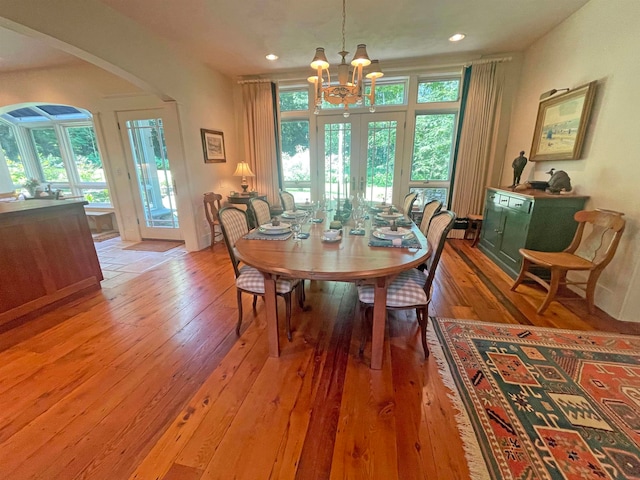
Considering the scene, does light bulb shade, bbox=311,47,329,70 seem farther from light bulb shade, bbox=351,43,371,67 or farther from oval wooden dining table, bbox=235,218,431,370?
oval wooden dining table, bbox=235,218,431,370

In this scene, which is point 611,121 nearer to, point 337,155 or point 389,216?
point 389,216

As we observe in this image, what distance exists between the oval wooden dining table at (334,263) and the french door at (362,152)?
110 inches

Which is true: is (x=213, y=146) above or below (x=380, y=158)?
above

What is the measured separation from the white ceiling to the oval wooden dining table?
8.14 feet

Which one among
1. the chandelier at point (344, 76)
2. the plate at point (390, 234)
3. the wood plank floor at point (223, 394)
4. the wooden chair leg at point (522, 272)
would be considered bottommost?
the wood plank floor at point (223, 394)

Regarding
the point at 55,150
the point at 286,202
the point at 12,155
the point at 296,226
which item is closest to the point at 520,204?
the point at 296,226

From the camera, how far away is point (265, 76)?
15.2 ft

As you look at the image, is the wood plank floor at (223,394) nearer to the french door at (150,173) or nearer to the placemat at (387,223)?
the placemat at (387,223)

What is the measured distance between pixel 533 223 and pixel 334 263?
8.22 ft

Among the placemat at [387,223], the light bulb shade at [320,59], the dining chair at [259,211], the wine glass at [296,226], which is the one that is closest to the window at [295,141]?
the dining chair at [259,211]

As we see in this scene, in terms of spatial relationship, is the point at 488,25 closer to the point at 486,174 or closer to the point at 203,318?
the point at 486,174

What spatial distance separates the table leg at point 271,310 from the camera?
5.60ft

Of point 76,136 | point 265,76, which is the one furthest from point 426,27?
point 76,136

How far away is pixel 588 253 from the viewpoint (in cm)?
262
